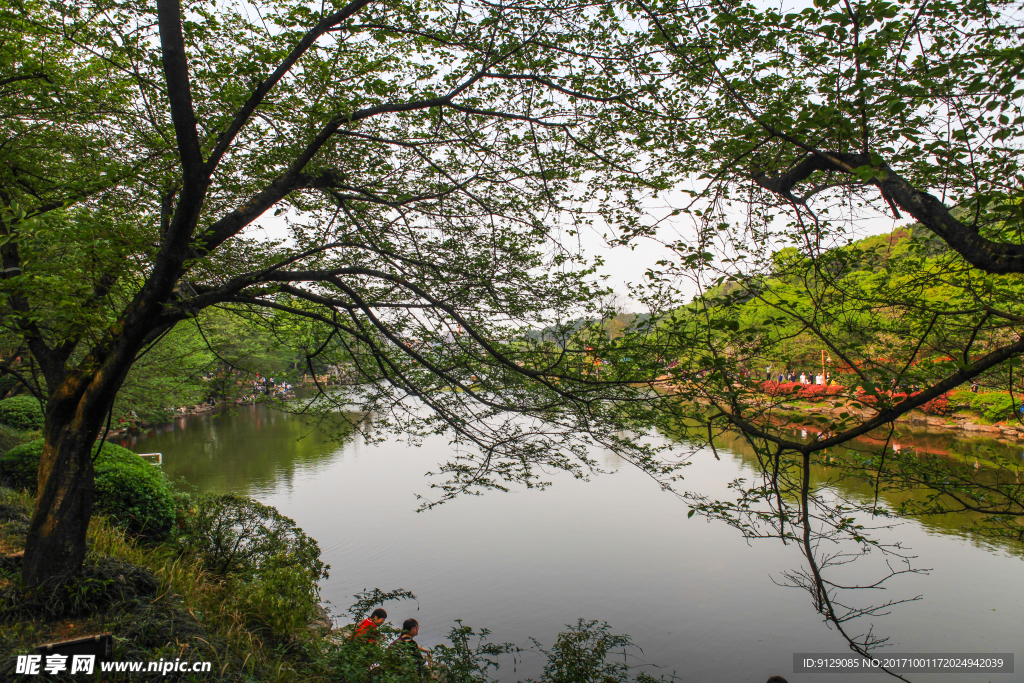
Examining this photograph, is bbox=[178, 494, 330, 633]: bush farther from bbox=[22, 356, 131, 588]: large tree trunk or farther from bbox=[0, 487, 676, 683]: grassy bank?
bbox=[22, 356, 131, 588]: large tree trunk

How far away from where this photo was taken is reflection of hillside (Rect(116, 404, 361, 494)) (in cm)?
1561

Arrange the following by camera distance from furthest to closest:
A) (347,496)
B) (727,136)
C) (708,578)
→ (347,496) < (708,578) < (727,136)

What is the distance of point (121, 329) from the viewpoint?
451cm

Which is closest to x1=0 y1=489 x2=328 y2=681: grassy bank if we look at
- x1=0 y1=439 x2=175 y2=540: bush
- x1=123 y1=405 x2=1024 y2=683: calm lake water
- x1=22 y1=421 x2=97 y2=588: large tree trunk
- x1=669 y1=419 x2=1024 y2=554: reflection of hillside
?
x1=22 y1=421 x2=97 y2=588: large tree trunk

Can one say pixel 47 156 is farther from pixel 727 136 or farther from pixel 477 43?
pixel 727 136

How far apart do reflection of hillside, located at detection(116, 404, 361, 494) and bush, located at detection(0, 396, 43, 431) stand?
3.47 metres

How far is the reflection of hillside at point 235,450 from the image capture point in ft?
51.2

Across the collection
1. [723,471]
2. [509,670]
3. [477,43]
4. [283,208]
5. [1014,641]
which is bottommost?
[509,670]

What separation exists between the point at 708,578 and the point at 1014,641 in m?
3.96

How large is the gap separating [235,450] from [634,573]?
15.8 metres

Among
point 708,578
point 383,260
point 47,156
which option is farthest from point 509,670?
point 47,156

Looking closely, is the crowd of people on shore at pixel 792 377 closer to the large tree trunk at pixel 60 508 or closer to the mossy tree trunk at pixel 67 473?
the mossy tree trunk at pixel 67 473

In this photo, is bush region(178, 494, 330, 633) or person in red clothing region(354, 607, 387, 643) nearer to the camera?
person in red clothing region(354, 607, 387, 643)

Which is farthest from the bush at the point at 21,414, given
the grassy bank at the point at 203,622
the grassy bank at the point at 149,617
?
the grassy bank at the point at 149,617
